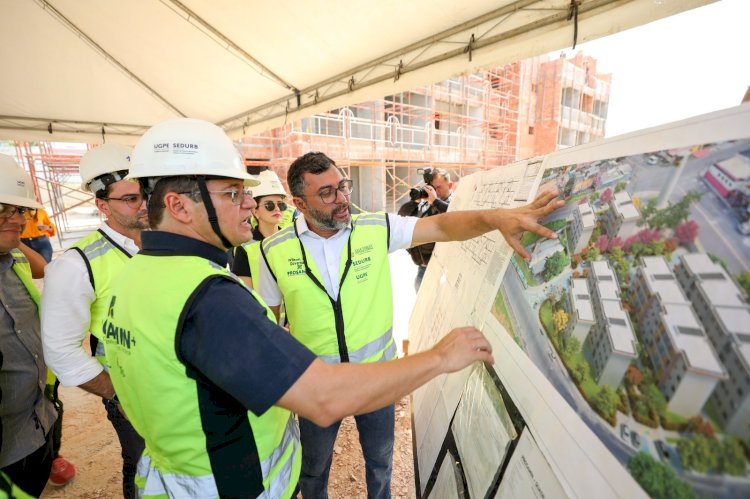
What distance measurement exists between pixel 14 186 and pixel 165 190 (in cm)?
130

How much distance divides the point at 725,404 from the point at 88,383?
2.24 meters

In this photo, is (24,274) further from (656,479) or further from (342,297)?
(656,479)

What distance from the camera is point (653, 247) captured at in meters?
0.75

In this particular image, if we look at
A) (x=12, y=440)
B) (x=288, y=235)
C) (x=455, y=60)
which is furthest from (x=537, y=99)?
(x=12, y=440)

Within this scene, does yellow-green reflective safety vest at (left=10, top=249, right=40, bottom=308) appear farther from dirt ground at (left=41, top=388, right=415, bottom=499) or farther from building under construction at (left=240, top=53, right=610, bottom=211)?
building under construction at (left=240, top=53, right=610, bottom=211)

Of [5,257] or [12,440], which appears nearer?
[12,440]

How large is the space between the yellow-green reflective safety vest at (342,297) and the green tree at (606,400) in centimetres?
110

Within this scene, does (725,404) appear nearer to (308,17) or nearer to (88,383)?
(88,383)

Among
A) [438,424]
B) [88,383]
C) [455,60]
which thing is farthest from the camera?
[455,60]

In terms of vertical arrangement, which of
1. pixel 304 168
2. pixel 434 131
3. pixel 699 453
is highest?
pixel 434 131

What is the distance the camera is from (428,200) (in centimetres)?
406

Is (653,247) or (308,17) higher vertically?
(308,17)

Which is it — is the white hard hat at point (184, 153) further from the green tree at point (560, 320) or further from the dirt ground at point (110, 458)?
the dirt ground at point (110, 458)

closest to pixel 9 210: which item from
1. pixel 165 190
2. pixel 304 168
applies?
pixel 165 190
